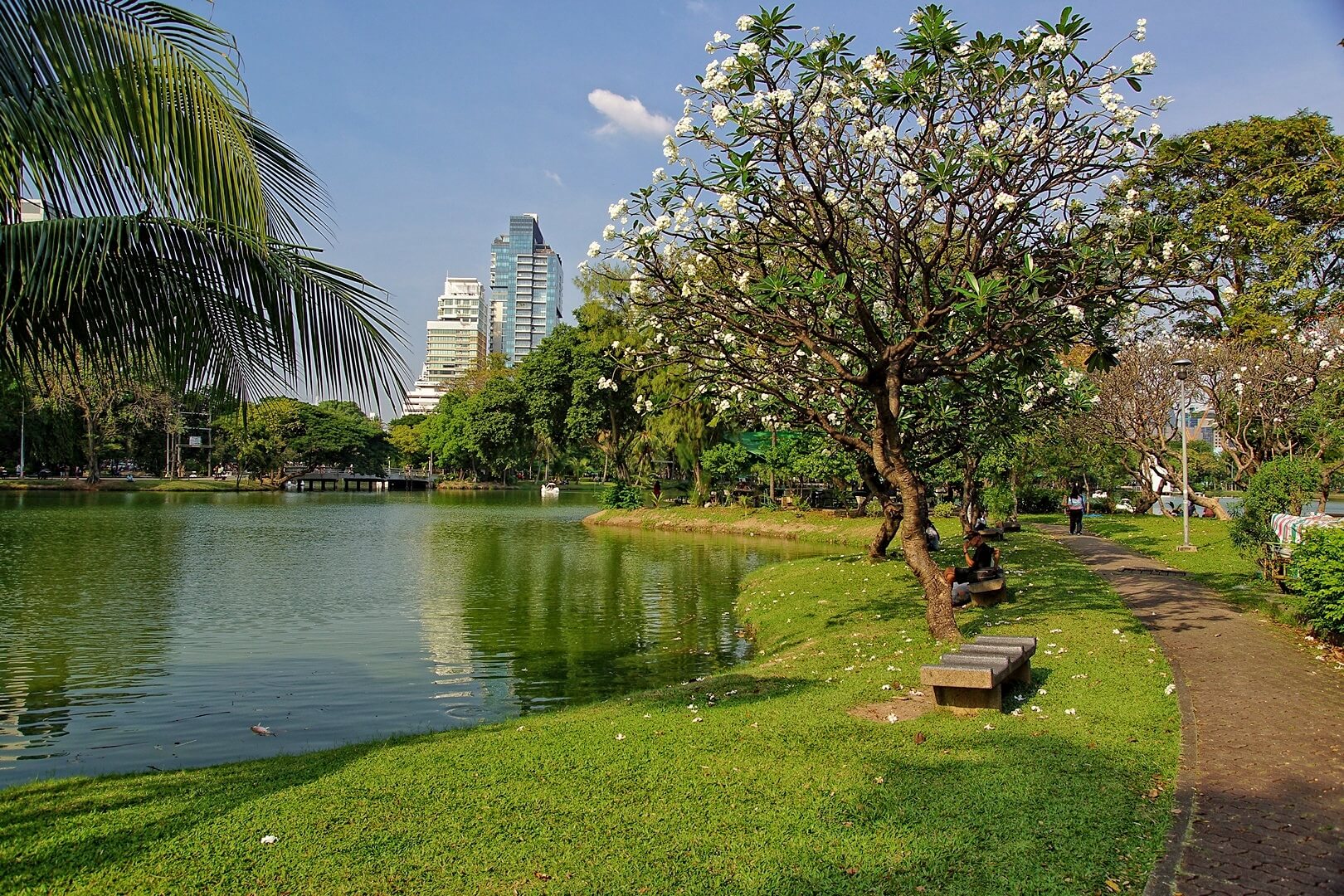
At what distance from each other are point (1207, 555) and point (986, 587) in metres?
10.7

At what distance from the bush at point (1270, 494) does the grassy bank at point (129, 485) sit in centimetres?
6606

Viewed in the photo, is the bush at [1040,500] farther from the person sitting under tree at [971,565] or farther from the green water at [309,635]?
the person sitting under tree at [971,565]

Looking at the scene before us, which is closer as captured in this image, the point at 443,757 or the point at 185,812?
the point at 185,812

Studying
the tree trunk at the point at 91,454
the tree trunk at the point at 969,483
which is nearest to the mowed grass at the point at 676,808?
the tree trunk at the point at 969,483

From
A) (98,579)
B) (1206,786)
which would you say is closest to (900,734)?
(1206,786)

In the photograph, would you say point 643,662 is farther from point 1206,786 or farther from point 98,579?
point 98,579

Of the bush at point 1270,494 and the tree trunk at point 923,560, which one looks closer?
the tree trunk at point 923,560

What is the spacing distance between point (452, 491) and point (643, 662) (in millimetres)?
75289

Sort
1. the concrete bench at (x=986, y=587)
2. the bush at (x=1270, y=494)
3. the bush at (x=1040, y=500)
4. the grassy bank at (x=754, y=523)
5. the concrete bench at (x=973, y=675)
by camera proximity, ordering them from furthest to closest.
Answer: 1. the bush at (x=1040, y=500)
2. the grassy bank at (x=754, y=523)
3. the bush at (x=1270, y=494)
4. the concrete bench at (x=986, y=587)
5. the concrete bench at (x=973, y=675)

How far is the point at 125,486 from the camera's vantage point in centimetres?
6378

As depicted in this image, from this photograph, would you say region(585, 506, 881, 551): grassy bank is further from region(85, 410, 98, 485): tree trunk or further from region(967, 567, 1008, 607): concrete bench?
region(85, 410, 98, 485): tree trunk

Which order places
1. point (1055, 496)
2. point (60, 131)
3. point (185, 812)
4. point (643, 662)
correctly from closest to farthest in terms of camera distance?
1. point (60, 131)
2. point (185, 812)
3. point (643, 662)
4. point (1055, 496)

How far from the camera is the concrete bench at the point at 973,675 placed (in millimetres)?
6875

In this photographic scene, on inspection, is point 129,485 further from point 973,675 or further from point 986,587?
point 973,675
